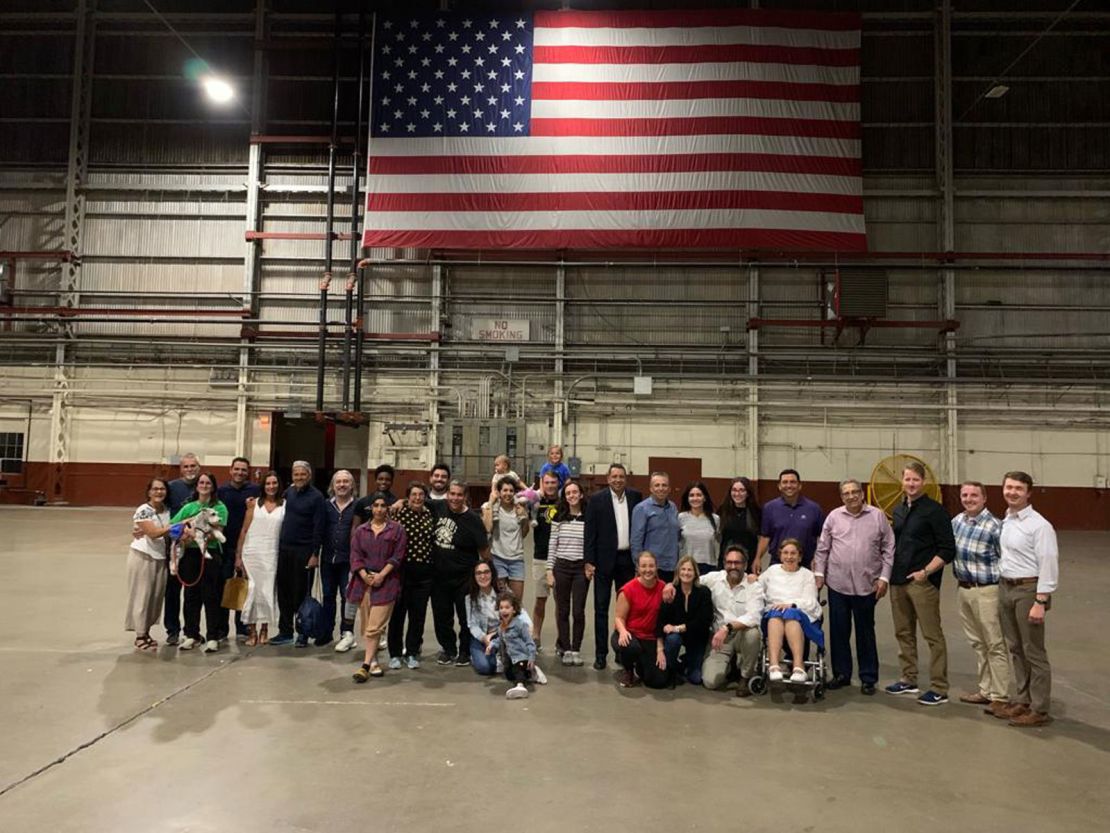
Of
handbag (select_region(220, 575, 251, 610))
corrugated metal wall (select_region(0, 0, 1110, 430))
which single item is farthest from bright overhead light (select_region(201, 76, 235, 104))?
handbag (select_region(220, 575, 251, 610))

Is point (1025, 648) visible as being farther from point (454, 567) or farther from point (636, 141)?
point (636, 141)

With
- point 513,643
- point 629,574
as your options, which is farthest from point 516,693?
point 629,574

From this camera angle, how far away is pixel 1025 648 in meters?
4.73

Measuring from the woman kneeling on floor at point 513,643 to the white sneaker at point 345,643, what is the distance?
1465mm

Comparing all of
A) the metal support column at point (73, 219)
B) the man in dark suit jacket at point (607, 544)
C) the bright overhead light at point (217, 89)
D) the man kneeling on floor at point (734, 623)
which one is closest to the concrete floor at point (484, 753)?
the man kneeling on floor at point (734, 623)

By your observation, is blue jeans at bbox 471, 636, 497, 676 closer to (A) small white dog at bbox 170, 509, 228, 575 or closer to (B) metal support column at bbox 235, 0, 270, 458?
(A) small white dog at bbox 170, 509, 228, 575

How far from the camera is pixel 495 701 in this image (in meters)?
5.03

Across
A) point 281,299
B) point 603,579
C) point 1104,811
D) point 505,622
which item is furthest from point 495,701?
point 281,299

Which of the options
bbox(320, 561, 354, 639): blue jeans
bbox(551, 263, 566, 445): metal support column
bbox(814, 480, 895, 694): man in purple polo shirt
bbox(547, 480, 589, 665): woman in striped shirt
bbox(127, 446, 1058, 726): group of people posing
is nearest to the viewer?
bbox(127, 446, 1058, 726): group of people posing

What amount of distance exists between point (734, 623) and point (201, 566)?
4.75 metres

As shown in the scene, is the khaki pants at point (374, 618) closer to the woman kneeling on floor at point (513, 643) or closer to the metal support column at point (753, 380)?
the woman kneeling on floor at point (513, 643)

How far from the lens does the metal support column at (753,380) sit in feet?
56.1

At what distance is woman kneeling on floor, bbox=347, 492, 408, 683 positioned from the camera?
18.3 feet

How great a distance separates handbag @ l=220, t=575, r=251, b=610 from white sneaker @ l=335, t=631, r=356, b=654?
3.16 ft
